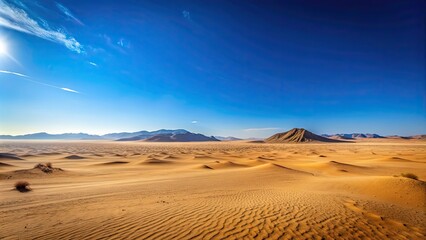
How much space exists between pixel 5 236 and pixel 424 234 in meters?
12.3

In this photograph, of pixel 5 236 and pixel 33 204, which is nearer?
pixel 5 236

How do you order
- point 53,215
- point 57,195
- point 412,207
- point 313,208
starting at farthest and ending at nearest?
point 57,195 < point 412,207 < point 313,208 < point 53,215

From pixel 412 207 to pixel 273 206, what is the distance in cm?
667

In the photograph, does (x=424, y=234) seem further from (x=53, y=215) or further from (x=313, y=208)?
(x=53, y=215)

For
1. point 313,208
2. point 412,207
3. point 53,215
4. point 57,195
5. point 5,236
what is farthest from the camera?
point 57,195

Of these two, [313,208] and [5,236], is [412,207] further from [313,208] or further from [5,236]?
[5,236]

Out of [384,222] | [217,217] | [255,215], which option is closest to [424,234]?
[384,222]

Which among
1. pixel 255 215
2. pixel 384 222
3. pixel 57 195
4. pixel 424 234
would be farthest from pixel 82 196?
pixel 424 234

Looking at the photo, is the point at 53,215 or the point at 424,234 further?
the point at 53,215

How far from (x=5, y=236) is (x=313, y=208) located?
32.4ft

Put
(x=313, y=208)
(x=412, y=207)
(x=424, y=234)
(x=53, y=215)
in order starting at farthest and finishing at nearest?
(x=412, y=207)
(x=313, y=208)
(x=53, y=215)
(x=424, y=234)

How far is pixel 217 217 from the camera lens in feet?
24.4

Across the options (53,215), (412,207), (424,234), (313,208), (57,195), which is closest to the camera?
(424,234)

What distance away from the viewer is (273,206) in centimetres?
888
